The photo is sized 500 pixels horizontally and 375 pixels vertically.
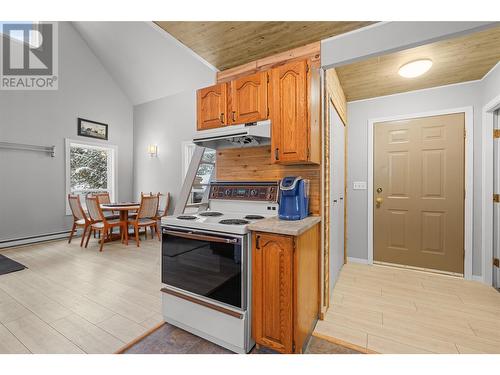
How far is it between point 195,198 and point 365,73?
378 centimetres

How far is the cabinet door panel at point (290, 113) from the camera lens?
175cm

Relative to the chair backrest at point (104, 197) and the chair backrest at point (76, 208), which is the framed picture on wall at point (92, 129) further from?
the chair backrest at point (76, 208)

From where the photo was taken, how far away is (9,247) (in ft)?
13.0

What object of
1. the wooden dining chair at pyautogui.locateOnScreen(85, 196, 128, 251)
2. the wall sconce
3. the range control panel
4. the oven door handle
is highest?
the wall sconce

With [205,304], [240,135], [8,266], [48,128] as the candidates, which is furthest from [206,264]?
[48,128]

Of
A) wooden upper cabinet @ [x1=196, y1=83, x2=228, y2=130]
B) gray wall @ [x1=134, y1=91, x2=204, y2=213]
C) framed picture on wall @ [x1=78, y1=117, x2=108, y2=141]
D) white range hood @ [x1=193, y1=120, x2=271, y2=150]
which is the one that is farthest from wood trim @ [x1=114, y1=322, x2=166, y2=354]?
framed picture on wall @ [x1=78, y1=117, x2=108, y2=141]

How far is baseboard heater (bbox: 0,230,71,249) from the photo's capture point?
3952 millimetres

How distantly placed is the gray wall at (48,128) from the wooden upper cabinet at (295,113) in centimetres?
472

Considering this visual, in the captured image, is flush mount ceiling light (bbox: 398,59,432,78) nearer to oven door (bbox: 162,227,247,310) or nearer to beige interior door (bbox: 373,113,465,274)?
beige interior door (bbox: 373,113,465,274)

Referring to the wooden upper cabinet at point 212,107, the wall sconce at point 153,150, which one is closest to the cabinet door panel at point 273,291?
the wooden upper cabinet at point 212,107

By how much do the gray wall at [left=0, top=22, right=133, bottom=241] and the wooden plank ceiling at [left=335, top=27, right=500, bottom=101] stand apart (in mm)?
5059
